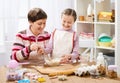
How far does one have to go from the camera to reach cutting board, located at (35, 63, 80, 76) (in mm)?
A: 1861

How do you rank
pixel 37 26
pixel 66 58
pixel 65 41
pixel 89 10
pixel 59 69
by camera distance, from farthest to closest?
pixel 89 10 < pixel 65 41 < pixel 37 26 < pixel 66 58 < pixel 59 69

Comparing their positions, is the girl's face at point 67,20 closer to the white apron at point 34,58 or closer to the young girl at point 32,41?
the young girl at point 32,41

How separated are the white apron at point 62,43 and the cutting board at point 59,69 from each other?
1.10 feet

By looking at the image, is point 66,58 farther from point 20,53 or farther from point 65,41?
point 20,53

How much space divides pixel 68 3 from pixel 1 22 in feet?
3.03

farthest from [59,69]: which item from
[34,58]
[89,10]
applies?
[89,10]

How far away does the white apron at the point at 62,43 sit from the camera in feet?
7.94

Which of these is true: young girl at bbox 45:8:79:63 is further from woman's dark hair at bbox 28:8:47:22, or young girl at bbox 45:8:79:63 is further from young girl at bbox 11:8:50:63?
woman's dark hair at bbox 28:8:47:22

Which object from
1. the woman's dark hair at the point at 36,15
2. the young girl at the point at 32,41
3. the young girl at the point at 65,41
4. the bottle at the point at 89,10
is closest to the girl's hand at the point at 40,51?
the young girl at the point at 32,41

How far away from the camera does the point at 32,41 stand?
7.86ft

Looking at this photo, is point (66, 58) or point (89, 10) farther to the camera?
point (89, 10)

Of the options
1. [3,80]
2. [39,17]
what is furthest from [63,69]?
[39,17]

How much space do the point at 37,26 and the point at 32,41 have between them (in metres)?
0.14

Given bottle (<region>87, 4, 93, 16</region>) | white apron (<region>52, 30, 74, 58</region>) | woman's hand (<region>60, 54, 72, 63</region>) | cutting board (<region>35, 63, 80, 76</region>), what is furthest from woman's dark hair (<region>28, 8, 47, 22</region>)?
bottle (<region>87, 4, 93, 16</region>)
